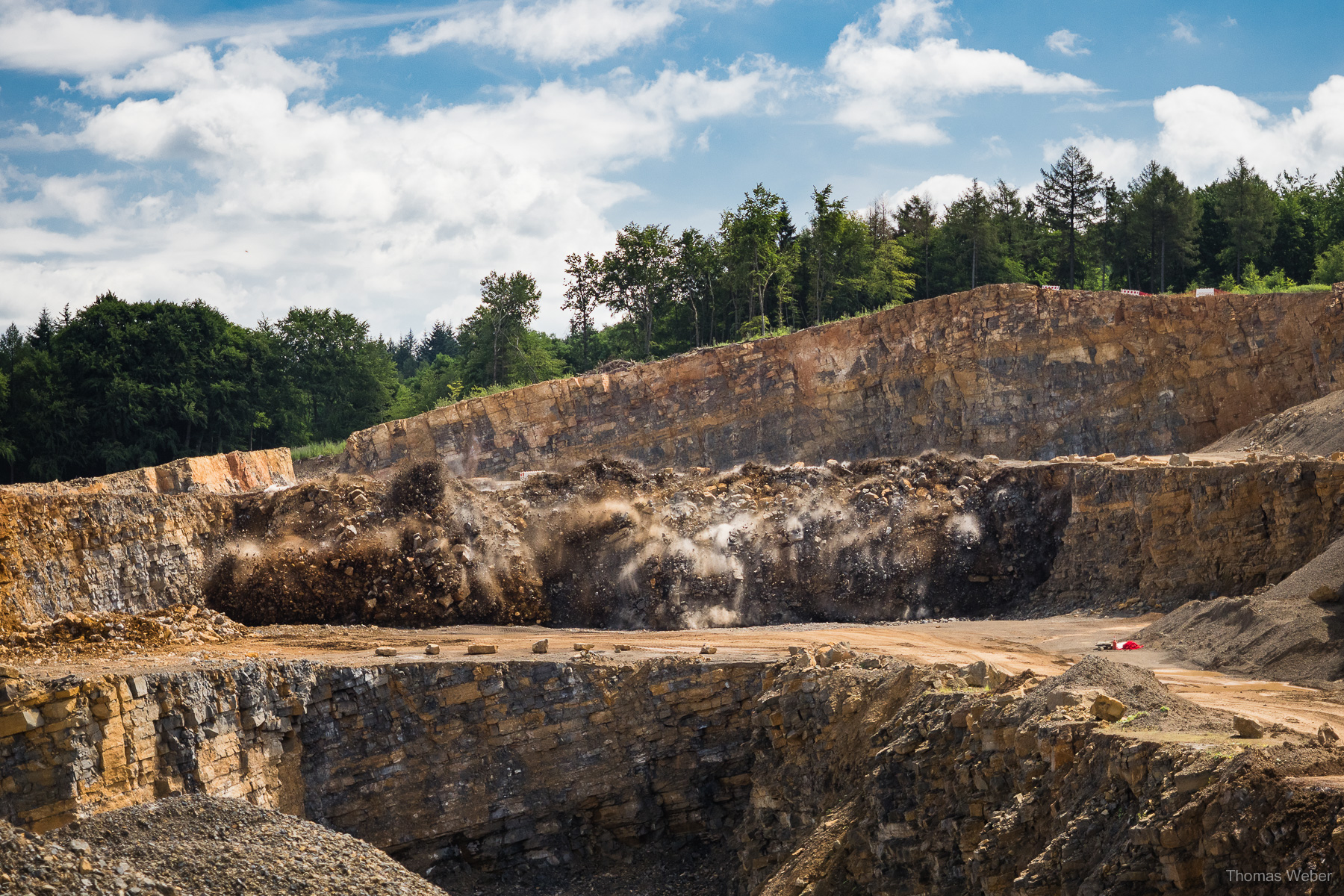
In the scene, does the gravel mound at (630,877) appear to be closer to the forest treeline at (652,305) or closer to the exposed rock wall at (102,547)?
the exposed rock wall at (102,547)

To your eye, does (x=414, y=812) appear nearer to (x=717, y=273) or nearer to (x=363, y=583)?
(x=363, y=583)

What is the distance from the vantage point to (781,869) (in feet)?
50.9

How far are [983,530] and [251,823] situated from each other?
20.2 m

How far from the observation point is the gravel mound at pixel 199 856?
11.1 m

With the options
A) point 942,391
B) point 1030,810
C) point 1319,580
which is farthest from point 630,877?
point 942,391

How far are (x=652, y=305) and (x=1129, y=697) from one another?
49843mm

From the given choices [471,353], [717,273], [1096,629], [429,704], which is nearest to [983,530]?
[1096,629]

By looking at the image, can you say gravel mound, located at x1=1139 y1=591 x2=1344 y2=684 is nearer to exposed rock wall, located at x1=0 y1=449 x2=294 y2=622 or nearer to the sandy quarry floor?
the sandy quarry floor

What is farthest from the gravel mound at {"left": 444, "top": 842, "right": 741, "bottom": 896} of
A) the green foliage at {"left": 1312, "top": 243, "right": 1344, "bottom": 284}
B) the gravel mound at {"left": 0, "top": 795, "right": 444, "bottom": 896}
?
the green foliage at {"left": 1312, "top": 243, "right": 1344, "bottom": 284}

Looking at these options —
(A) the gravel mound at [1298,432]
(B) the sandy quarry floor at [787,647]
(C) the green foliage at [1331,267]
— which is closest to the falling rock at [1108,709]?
(B) the sandy quarry floor at [787,647]

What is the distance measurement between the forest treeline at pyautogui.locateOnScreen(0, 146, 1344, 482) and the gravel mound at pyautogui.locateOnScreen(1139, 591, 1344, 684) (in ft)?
98.9

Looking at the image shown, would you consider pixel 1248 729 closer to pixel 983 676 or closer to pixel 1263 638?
pixel 983 676

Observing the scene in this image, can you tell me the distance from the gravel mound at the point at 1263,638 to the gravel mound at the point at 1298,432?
11.1 metres

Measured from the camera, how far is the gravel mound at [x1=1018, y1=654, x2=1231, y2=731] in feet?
35.3
